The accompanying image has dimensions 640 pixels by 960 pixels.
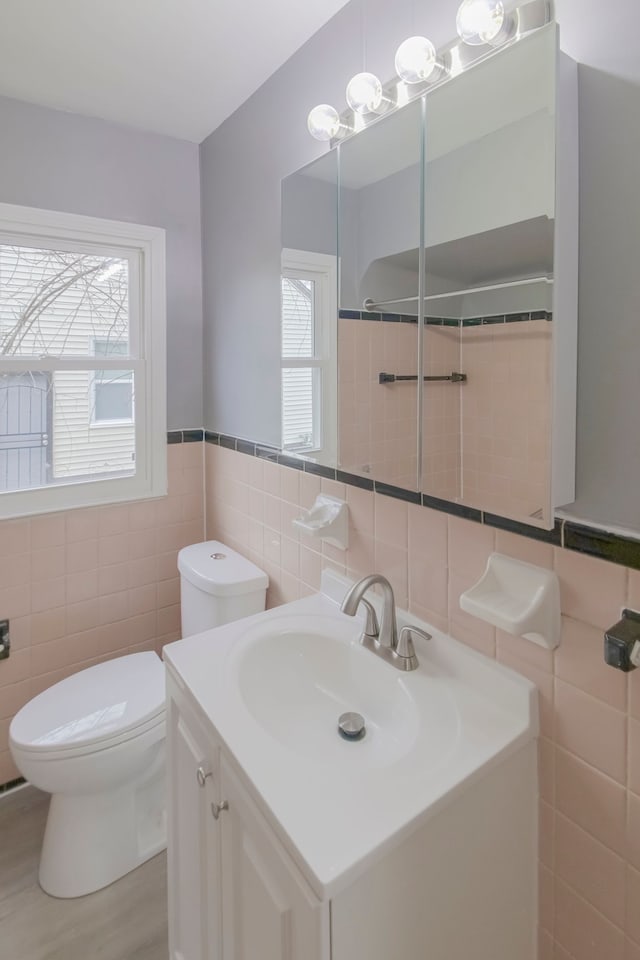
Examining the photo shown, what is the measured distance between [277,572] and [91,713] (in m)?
0.68

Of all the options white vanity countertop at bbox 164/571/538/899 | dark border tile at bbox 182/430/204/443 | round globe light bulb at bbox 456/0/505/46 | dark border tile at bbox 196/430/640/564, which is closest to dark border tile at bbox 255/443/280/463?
dark border tile at bbox 196/430/640/564

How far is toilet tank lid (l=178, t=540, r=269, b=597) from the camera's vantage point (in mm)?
1709

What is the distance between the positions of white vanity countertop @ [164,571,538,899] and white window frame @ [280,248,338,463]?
489mm

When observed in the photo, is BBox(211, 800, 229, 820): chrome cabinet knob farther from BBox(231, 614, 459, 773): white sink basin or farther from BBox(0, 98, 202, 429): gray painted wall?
BBox(0, 98, 202, 429): gray painted wall

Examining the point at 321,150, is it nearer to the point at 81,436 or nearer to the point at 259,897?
the point at 81,436

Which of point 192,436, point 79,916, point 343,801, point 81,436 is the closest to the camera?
Answer: point 343,801

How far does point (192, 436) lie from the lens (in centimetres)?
219

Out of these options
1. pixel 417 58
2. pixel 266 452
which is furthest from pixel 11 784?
pixel 417 58

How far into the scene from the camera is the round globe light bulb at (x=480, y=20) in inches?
35.4

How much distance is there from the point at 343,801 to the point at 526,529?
54cm

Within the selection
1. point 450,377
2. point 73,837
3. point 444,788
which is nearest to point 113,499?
point 73,837

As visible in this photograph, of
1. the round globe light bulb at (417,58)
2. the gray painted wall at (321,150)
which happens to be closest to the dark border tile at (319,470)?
the gray painted wall at (321,150)

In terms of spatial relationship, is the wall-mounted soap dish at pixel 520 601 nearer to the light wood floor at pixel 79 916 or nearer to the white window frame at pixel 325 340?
the white window frame at pixel 325 340

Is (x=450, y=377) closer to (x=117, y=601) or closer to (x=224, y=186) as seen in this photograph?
(x=224, y=186)
